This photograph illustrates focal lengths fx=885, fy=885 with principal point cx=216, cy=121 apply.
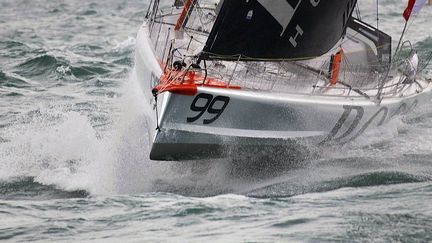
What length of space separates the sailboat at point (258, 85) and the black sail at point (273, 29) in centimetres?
1

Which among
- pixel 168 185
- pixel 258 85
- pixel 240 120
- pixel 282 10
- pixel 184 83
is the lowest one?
pixel 168 185

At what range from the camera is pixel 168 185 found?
10.3 metres

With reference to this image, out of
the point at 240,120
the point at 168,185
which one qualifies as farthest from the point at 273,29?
Answer: the point at 168,185

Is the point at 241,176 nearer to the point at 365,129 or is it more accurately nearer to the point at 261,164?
the point at 261,164

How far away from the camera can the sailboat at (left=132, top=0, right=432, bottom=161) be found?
378 inches

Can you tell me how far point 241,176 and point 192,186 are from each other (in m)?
0.67

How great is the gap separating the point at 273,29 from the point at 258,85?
671 mm

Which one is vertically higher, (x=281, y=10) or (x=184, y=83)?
(x=281, y=10)

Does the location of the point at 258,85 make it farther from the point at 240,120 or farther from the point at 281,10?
the point at 281,10

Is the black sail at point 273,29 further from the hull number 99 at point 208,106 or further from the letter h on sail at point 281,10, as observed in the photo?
the hull number 99 at point 208,106

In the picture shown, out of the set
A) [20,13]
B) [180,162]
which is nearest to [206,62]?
[180,162]

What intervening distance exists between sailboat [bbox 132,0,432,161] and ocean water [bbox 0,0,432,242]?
426mm

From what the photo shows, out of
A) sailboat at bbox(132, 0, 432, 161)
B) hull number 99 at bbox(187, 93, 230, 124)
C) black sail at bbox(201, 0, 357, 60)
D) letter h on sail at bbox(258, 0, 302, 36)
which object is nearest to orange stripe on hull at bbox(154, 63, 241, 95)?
sailboat at bbox(132, 0, 432, 161)

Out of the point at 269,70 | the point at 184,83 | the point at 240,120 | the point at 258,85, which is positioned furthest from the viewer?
the point at 269,70
